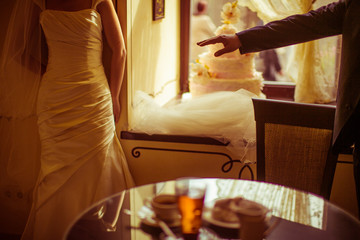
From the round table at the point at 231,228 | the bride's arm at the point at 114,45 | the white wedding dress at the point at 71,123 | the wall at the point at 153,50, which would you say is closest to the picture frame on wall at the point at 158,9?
the wall at the point at 153,50

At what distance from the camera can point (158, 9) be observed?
10.0ft

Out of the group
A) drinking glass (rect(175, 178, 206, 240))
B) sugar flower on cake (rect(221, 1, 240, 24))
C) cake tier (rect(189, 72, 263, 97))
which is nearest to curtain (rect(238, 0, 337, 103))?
sugar flower on cake (rect(221, 1, 240, 24))

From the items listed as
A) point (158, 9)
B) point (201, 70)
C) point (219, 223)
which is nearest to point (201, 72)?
point (201, 70)

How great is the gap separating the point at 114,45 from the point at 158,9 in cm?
97

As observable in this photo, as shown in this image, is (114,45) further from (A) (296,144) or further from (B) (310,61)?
(B) (310,61)

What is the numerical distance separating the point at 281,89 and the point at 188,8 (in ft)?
3.68

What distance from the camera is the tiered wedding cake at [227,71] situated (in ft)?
9.48

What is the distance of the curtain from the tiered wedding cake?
0.87ft

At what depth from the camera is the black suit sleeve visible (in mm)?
1720

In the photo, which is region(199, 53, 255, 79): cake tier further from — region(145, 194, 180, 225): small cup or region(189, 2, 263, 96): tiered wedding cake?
region(145, 194, 180, 225): small cup

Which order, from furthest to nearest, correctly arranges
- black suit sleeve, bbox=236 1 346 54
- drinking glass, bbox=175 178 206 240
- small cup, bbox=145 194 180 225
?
black suit sleeve, bbox=236 1 346 54 → small cup, bbox=145 194 180 225 → drinking glass, bbox=175 178 206 240

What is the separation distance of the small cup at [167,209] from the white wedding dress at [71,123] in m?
1.00

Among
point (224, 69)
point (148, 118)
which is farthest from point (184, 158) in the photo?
point (224, 69)

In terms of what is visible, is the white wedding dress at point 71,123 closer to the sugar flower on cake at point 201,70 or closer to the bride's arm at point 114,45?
the bride's arm at point 114,45
